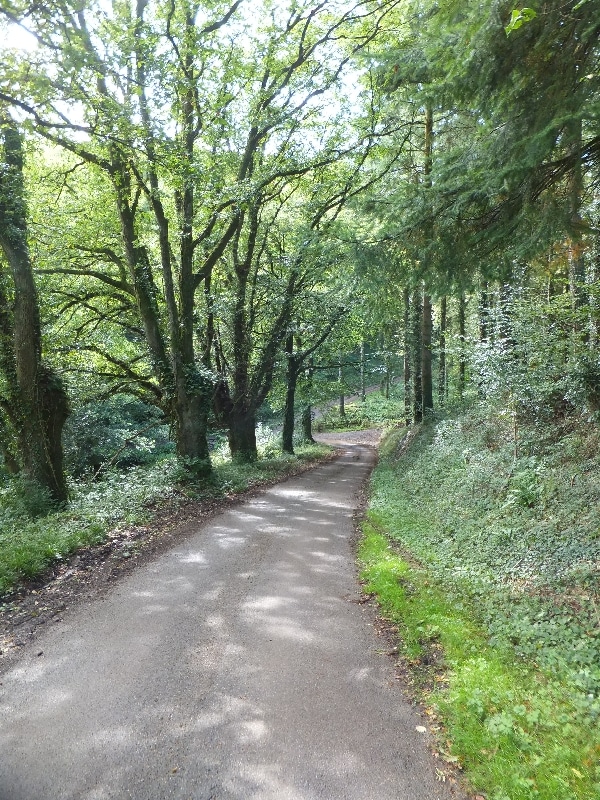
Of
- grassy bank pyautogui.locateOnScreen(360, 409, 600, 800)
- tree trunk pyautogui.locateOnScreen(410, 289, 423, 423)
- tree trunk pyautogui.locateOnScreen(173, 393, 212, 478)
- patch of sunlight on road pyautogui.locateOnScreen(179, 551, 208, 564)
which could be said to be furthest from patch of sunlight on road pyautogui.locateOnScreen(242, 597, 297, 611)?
tree trunk pyautogui.locateOnScreen(410, 289, 423, 423)

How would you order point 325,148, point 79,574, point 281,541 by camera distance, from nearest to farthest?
point 79,574 < point 281,541 < point 325,148

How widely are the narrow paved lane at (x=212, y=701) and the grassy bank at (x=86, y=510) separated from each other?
1.37m

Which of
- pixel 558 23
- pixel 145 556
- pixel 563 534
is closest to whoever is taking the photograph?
pixel 558 23

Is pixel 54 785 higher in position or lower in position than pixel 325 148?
lower

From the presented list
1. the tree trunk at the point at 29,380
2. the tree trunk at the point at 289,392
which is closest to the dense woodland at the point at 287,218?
the tree trunk at the point at 29,380

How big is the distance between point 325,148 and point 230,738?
→ 1538 centimetres

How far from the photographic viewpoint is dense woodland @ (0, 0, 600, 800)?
5.75 m

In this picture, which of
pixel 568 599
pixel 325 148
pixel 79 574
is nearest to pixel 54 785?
pixel 79 574

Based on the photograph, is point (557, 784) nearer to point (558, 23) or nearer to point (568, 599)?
point (568, 599)

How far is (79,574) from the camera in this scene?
6.93m

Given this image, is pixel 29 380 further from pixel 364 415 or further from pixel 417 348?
pixel 364 415

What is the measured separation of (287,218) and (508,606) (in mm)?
18076

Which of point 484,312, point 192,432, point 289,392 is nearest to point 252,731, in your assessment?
point 192,432

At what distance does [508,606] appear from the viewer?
213 inches
